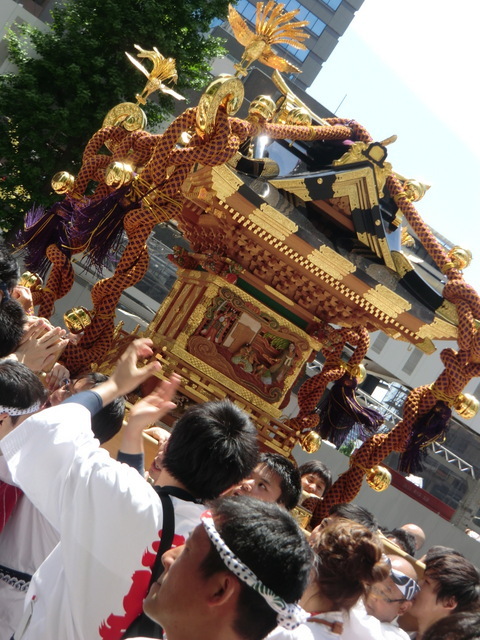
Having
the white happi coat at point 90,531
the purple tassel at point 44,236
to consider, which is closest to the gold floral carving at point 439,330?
the purple tassel at point 44,236

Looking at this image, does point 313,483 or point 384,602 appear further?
point 313,483

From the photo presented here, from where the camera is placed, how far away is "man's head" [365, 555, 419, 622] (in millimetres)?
2955

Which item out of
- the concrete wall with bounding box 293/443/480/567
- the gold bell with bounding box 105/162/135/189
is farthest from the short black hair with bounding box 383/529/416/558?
the concrete wall with bounding box 293/443/480/567

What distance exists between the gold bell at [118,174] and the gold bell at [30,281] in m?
1.18

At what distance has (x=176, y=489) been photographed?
6.79ft

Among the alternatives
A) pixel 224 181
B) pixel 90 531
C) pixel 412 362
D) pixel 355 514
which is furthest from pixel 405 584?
pixel 412 362

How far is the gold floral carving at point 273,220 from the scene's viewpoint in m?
5.23

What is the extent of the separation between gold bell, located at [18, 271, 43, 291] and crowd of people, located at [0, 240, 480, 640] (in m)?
3.31

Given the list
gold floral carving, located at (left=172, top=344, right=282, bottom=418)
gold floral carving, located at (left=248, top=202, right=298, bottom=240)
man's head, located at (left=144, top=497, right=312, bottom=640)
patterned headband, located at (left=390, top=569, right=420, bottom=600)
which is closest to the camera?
man's head, located at (left=144, top=497, right=312, bottom=640)

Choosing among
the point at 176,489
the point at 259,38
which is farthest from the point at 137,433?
the point at 259,38

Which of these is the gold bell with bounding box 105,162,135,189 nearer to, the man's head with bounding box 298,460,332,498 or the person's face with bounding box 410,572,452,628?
the man's head with bounding box 298,460,332,498

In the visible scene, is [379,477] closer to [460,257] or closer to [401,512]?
[460,257]

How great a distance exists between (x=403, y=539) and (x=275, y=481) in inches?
103

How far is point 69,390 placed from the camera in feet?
13.4
